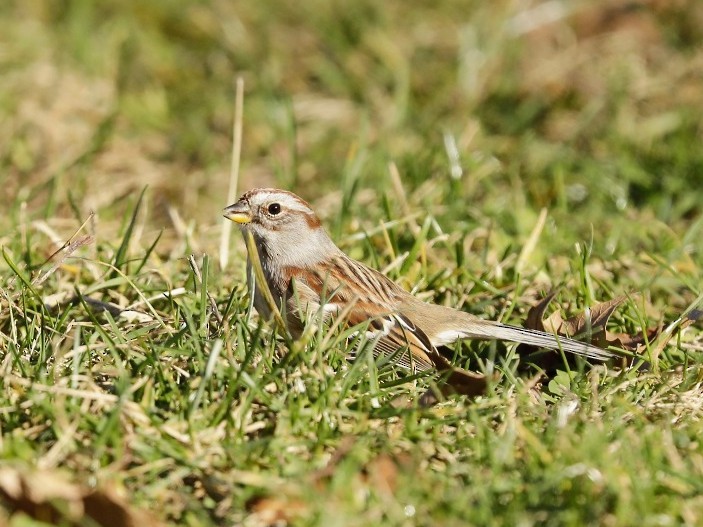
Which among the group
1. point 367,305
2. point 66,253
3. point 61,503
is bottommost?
point 367,305

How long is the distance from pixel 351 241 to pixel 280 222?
0.48 m

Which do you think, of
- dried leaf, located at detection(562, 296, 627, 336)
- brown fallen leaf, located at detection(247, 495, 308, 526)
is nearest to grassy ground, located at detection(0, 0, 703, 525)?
brown fallen leaf, located at detection(247, 495, 308, 526)

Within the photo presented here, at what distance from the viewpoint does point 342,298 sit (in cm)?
379

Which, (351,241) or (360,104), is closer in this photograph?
(351,241)

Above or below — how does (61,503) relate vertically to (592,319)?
above

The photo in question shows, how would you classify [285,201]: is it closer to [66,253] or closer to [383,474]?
[66,253]

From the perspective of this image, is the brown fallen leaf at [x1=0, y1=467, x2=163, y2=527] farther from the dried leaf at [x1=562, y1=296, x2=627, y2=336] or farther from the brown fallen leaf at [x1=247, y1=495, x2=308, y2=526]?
the dried leaf at [x1=562, y1=296, x2=627, y2=336]

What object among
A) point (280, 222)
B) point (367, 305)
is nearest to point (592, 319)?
point (367, 305)

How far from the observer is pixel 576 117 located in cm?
630

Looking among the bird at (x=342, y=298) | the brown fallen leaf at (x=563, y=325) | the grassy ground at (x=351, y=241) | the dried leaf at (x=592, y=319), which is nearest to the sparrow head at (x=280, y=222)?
the bird at (x=342, y=298)

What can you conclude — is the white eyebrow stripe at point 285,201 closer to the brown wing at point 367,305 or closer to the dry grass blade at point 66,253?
the brown wing at point 367,305

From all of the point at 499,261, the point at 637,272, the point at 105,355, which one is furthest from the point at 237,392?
the point at 637,272

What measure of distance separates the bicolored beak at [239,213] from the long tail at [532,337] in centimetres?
94

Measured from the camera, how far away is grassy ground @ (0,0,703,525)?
2.72m
